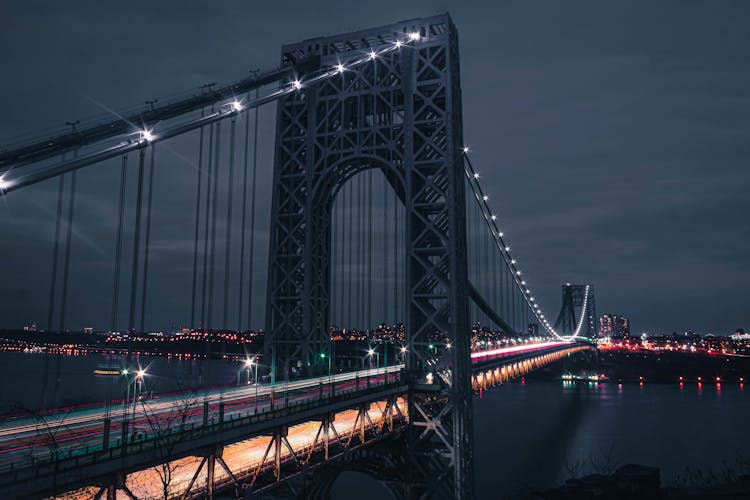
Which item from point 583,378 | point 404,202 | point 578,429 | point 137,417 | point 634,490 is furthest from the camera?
point 583,378

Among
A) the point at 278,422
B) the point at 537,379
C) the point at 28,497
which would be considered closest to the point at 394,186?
the point at 278,422

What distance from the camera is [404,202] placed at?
36.9 m

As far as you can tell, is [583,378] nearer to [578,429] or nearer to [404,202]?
[578,429]

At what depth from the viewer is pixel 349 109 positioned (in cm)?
3844

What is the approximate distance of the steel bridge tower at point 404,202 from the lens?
33.7 m

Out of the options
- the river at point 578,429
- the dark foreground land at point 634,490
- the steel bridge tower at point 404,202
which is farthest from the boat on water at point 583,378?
the dark foreground land at point 634,490

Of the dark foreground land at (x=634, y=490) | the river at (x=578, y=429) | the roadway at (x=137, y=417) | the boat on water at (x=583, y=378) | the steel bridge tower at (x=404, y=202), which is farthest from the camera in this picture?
the boat on water at (x=583, y=378)

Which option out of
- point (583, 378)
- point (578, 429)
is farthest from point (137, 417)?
point (583, 378)

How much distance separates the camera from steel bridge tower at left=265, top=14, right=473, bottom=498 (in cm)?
3372

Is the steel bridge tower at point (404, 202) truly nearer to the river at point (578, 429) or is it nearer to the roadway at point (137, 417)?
the roadway at point (137, 417)

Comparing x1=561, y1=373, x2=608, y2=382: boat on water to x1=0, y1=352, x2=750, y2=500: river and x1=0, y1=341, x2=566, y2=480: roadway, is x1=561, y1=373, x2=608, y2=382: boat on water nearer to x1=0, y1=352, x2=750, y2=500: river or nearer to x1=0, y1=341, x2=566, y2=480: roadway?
x1=0, y1=352, x2=750, y2=500: river

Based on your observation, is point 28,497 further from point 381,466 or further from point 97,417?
point 381,466

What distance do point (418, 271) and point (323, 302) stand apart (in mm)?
7178

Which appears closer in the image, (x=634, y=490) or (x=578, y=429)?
(x=634, y=490)
